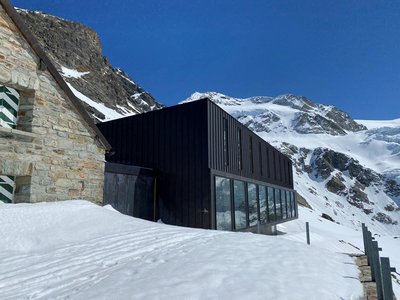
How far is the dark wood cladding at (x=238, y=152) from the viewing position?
13473 mm

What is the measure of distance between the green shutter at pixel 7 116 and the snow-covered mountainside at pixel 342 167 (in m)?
67.2

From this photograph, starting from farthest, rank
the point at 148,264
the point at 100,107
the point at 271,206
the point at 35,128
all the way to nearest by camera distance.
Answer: the point at 100,107
the point at 271,206
the point at 35,128
the point at 148,264

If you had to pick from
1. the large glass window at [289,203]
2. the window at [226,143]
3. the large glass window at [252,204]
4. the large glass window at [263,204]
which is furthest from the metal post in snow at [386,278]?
the large glass window at [289,203]

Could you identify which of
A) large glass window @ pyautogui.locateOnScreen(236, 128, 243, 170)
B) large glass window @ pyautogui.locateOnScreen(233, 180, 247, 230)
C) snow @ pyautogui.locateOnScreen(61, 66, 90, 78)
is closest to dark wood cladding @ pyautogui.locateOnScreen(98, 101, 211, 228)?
large glass window @ pyautogui.locateOnScreen(233, 180, 247, 230)

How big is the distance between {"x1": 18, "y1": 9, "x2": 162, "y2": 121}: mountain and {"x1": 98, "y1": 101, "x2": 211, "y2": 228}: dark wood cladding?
48.2 metres

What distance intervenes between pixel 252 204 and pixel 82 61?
70453 mm

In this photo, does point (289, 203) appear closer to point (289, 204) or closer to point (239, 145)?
point (289, 204)

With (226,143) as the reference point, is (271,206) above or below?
below

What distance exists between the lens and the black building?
12.7 meters

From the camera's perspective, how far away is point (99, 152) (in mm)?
10289

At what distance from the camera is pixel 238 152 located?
16.2m

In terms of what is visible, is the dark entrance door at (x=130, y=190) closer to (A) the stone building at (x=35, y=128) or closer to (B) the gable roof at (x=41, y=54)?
(A) the stone building at (x=35, y=128)

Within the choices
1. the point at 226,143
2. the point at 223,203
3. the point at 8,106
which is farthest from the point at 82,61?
the point at 8,106

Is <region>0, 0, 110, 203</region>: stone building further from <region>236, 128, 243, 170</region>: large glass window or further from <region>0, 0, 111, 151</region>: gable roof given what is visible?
<region>236, 128, 243, 170</region>: large glass window
